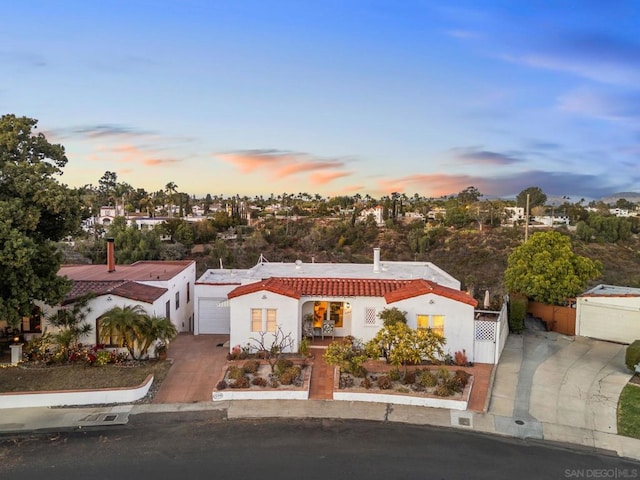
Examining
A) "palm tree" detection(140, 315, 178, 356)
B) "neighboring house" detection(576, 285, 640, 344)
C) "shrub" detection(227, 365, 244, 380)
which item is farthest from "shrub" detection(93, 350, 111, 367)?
"neighboring house" detection(576, 285, 640, 344)

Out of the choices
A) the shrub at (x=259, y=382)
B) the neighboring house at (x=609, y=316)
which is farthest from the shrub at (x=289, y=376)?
the neighboring house at (x=609, y=316)

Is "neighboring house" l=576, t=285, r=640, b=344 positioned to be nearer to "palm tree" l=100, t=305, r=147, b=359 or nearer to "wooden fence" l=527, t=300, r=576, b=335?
"wooden fence" l=527, t=300, r=576, b=335

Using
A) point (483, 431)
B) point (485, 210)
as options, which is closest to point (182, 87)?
point (483, 431)

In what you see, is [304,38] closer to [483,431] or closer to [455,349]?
[455,349]

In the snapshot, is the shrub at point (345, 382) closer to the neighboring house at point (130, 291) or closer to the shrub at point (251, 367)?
the shrub at point (251, 367)

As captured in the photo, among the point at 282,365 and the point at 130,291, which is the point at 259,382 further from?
the point at 130,291

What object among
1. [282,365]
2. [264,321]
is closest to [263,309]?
[264,321]
